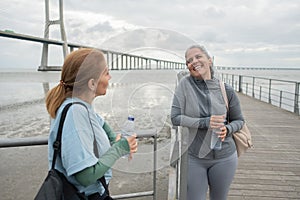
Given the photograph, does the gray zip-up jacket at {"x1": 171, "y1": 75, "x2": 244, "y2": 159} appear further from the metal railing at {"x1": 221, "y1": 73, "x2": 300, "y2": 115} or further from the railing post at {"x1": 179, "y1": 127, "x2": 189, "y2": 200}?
the metal railing at {"x1": 221, "y1": 73, "x2": 300, "y2": 115}

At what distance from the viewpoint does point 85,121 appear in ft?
2.58

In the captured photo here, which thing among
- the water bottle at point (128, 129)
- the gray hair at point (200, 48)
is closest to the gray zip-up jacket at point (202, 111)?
the gray hair at point (200, 48)

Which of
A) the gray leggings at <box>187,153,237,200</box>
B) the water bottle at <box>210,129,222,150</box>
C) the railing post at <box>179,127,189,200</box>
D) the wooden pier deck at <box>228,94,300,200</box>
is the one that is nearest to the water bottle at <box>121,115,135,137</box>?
the railing post at <box>179,127,189,200</box>

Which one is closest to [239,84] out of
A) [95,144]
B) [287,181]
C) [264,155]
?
[264,155]

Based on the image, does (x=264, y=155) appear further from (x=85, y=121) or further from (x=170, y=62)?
(x=85, y=121)

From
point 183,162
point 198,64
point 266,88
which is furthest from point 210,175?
point 266,88

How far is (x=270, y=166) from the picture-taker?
288cm

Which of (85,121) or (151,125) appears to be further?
(151,125)

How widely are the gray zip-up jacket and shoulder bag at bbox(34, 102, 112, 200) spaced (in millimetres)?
631

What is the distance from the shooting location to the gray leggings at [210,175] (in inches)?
55.7

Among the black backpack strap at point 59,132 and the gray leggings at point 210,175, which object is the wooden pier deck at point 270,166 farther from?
the black backpack strap at point 59,132

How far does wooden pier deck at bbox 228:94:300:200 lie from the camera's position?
229 centimetres

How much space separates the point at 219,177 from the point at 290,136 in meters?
3.23

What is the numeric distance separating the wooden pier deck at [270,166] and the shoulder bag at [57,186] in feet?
5.62
